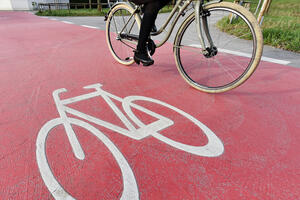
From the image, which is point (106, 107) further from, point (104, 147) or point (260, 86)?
point (260, 86)

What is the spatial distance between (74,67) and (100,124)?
190 centimetres

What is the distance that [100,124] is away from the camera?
183cm

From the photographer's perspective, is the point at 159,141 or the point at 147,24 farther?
the point at 147,24

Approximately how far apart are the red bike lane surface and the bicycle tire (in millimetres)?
19

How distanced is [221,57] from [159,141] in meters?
2.87

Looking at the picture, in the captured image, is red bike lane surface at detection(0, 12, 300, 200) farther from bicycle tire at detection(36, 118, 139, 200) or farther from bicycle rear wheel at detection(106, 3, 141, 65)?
bicycle rear wheel at detection(106, 3, 141, 65)

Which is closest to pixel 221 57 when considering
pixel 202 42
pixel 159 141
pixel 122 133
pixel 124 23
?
pixel 202 42

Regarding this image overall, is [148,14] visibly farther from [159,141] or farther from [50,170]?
[50,170]

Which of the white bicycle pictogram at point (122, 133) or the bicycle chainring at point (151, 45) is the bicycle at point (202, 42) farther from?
the white bicycle pictogram at point (122, 133)

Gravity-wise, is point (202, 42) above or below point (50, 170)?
above

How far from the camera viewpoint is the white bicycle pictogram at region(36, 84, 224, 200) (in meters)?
1.27

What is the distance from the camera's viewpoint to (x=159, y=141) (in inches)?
64.9

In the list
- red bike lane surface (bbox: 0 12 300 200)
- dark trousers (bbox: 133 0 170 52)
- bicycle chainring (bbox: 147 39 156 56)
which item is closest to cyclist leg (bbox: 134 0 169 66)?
dark trousers (bbox: 133 0 170 52)

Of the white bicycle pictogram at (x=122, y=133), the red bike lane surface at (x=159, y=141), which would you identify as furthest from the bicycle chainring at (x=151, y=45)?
the white bicycle pictogram at (x=122, y=133)
